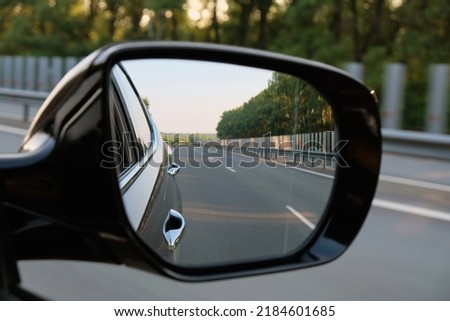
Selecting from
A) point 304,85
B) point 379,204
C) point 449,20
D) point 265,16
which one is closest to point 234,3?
point 265,16

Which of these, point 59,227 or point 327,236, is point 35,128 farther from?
point 327,236

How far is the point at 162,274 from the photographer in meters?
1.44

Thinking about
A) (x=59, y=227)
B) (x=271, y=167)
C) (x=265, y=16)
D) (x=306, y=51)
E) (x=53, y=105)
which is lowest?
(x=59, y=227)

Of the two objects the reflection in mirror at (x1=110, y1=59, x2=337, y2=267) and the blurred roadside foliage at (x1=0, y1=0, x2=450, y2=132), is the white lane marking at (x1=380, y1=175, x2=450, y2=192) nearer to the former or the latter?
the reflection in mirror at (x1=110, y1=59, x2=337, y2=267)

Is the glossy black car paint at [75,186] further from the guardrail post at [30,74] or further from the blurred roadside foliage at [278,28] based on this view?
the blurred roadside foliage at [278,28]

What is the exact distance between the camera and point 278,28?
Result: 102 feet

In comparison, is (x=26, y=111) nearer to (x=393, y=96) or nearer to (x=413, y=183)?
(x=393, y=96)

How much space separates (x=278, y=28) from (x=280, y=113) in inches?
1177

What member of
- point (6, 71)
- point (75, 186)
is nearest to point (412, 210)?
point (75, 186)

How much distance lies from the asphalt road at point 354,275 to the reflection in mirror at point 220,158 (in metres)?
0.18

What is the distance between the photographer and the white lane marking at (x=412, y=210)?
503cm

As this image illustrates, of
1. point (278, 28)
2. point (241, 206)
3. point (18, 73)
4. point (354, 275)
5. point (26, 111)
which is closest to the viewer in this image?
point (241, 206)

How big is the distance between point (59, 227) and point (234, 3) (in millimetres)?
34254

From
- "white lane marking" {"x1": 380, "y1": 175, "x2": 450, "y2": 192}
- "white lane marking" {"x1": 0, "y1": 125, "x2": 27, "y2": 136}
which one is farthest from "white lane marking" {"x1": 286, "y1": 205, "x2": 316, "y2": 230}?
"white lane marking" {"x1": 0, "y1": 125, "x2": 27, "y2": 136}
